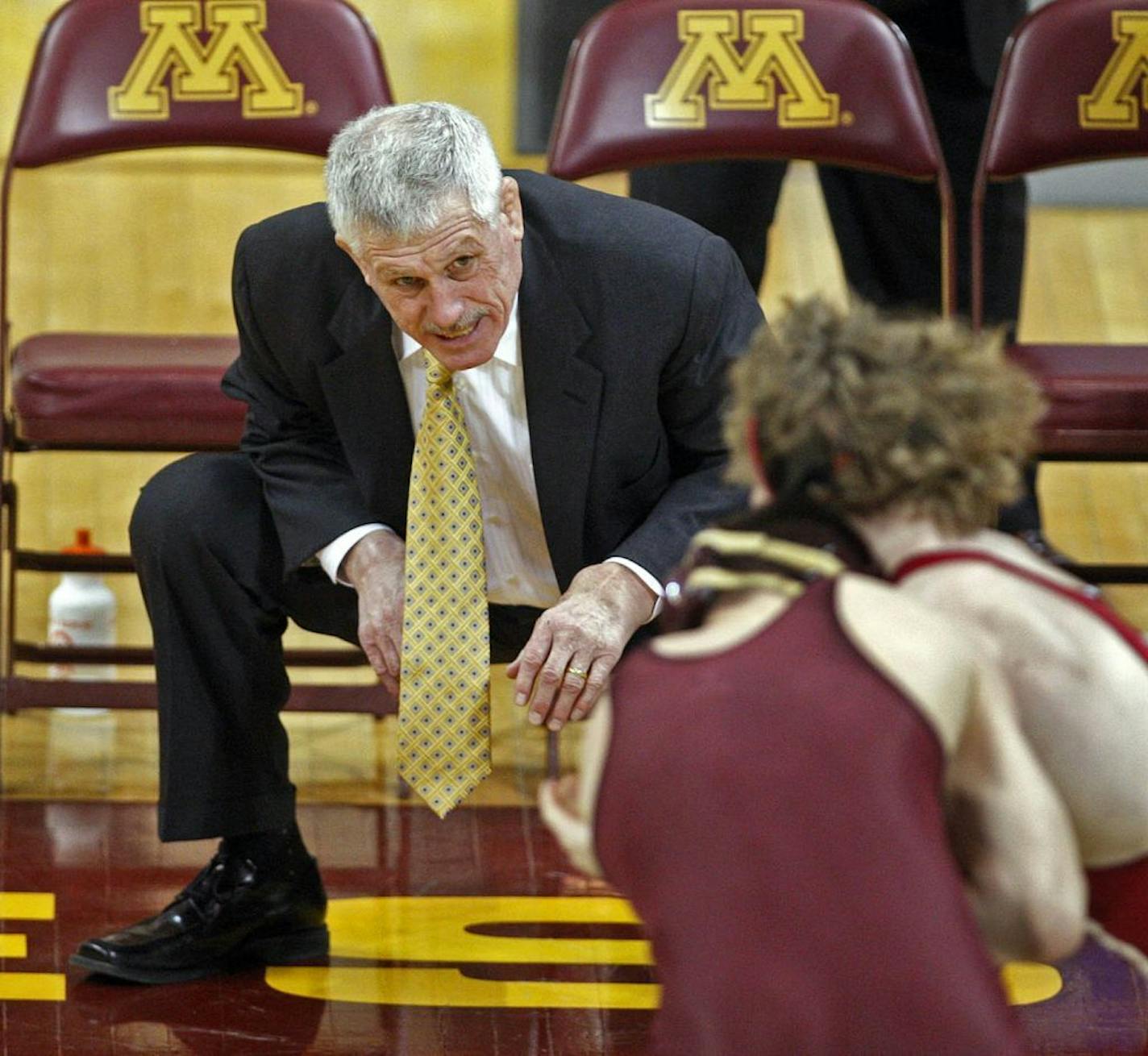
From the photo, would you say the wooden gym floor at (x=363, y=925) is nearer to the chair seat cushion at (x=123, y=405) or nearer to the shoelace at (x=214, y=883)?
the shoelace at (x=214, y=883)

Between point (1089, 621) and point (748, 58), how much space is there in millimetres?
2083

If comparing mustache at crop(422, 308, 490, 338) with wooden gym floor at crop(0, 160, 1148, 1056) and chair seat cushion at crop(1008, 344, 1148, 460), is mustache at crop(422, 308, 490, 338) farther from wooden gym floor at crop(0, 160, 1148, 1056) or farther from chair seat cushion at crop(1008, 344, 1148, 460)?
chair seat cushion at crop(1008, 344, 1148, 460)

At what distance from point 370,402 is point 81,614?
1175mm

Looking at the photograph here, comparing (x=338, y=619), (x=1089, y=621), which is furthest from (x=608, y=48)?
(x=1089, y=621)

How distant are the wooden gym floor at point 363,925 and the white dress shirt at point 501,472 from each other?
1.42 feet

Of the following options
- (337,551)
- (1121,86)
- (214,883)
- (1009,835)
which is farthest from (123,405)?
(1009,835)

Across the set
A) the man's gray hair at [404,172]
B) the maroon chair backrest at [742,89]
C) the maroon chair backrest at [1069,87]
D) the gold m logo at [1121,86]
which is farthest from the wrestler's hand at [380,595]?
the gold m logo at [1121,86]

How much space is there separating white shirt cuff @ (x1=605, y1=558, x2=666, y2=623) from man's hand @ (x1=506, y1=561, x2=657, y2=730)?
0.08 meters

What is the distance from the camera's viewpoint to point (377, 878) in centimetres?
281

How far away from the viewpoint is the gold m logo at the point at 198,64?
3.38 metres

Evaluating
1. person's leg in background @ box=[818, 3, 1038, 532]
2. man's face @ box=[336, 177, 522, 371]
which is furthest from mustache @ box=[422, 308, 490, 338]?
person's leg in background @ box=[818, 3, 1038, 532]

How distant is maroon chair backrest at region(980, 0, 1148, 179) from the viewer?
3.29 meters

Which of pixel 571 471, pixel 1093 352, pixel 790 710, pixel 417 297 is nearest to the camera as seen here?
pixel 790 710

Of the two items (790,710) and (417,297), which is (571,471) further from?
(790,710)
